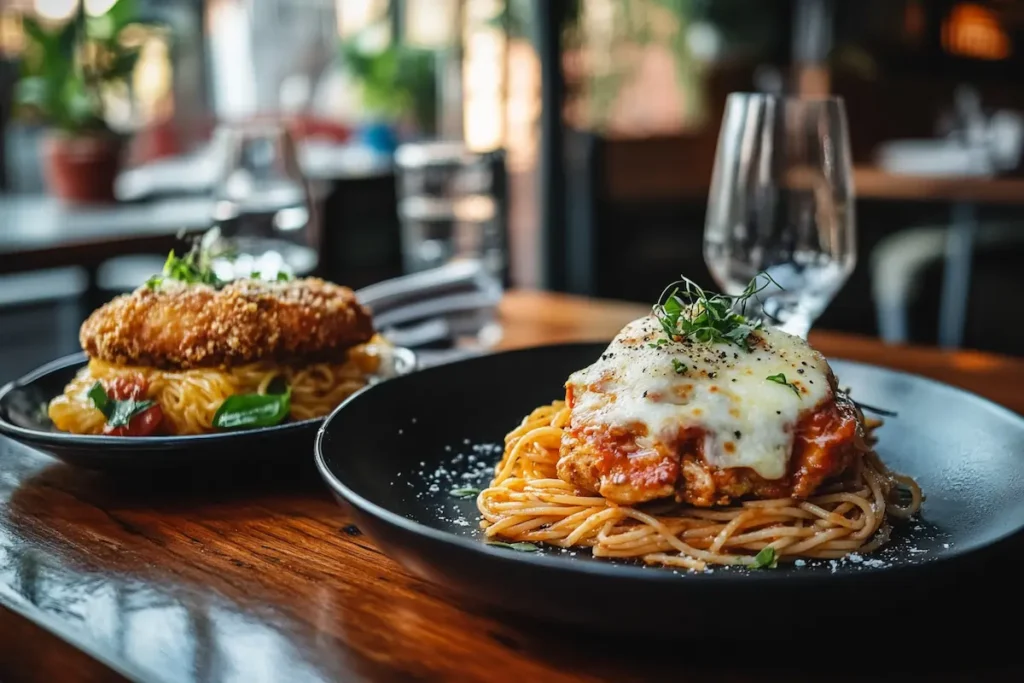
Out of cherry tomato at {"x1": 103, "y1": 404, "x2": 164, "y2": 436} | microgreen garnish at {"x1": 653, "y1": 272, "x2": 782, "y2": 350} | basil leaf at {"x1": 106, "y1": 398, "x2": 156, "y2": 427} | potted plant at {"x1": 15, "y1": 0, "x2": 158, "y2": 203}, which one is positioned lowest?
cherry tomato at {"x1": 103, "y1": 404, "x2": 164, "y2": 436}

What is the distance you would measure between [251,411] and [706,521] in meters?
0.60

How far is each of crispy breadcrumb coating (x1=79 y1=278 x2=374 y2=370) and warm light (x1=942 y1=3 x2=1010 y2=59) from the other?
761cm

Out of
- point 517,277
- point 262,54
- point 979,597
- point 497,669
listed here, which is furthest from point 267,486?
point 262,54

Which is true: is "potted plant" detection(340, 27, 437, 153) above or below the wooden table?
above

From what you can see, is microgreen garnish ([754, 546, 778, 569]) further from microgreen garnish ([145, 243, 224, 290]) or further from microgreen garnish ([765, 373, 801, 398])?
microgreen garnish ([145, 243, 224, 290])

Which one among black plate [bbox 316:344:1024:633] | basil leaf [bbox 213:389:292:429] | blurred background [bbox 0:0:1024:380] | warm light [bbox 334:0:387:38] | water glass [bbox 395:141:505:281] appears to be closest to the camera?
black plate [bbox 316:344:1024:633]

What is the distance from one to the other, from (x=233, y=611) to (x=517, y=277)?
519 cm

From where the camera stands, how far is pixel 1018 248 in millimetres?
5570

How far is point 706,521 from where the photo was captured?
1103 mm

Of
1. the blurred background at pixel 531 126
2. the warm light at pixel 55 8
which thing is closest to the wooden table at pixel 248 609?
the blurred background at pixel 531 126

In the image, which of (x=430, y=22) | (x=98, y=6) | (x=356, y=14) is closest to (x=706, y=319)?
(x=98, y=6)

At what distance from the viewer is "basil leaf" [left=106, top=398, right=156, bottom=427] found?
1.34m

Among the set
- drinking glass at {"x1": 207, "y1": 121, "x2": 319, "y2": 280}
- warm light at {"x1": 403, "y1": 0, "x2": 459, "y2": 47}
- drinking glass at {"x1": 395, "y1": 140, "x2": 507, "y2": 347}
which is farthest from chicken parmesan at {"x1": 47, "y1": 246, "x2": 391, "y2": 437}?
warm light at {"x1": 403, "y1": 0, "x2": 459, "y2": 47}

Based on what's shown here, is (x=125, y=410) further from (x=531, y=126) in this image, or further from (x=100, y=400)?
(x=531, y=126)
